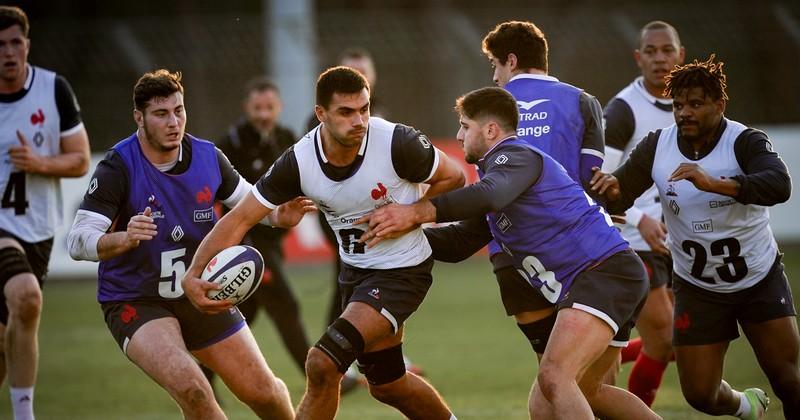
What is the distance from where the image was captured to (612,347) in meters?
5.86

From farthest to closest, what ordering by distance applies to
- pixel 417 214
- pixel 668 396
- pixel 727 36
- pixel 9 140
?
pixel 727 36 → pixel 668 396 → pixel 9 140 → pixel 417 214

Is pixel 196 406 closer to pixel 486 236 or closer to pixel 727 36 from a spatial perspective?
pixel 486 236

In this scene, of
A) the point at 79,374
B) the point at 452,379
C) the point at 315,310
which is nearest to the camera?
the point at 452,379

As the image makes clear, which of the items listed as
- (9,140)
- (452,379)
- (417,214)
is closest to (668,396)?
(452,379)

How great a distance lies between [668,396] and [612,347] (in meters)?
3.05

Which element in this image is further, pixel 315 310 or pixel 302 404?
pixel 315 310

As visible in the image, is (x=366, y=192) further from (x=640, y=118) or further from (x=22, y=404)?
(x=22, y=404)

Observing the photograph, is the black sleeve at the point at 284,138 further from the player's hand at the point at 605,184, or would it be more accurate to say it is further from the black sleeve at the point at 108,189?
the player's hand at the point at 605,184

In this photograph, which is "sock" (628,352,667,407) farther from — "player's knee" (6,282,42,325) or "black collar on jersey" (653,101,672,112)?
Answer: "player's knee" (6,282,42,325)

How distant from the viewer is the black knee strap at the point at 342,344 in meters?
5.69

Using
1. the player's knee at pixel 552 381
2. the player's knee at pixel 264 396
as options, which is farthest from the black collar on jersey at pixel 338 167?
the player's knee at pixel 552 381

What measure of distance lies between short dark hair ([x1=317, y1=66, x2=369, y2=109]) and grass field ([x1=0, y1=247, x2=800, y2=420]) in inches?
119

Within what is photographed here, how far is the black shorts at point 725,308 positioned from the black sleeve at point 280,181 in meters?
2.37

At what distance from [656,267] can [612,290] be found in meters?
2.12
